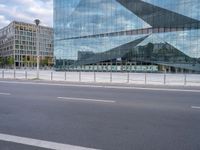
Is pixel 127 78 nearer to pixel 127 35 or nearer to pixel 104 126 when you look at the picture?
pixel 104 126

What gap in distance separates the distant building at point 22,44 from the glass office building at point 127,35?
214 feet

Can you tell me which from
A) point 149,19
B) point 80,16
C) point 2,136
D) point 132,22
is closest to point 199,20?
point 149,19

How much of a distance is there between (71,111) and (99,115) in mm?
1187

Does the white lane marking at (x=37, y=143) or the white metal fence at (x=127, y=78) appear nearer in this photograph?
the white lane marking at (x=37, y=143)

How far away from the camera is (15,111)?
8.20 m

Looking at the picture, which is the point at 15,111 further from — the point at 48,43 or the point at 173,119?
the point at 48,43

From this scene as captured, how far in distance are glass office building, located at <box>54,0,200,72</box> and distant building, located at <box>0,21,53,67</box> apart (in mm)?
65251

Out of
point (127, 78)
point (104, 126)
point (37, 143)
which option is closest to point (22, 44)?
point (127, 78)

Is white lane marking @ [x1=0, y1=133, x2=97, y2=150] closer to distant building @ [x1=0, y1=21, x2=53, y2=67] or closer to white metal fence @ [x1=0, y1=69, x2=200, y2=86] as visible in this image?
Result: white metal fence @ [x1=0, y1=69, x2=200, y2=86]

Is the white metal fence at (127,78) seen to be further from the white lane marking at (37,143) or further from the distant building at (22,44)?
the distant building at (22,44)

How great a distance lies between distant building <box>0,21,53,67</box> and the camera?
428 feet

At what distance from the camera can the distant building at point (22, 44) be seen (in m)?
130

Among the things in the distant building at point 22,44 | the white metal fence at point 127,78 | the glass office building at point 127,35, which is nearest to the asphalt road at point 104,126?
the white metal fence at point 127,78

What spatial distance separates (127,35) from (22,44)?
96282mm
